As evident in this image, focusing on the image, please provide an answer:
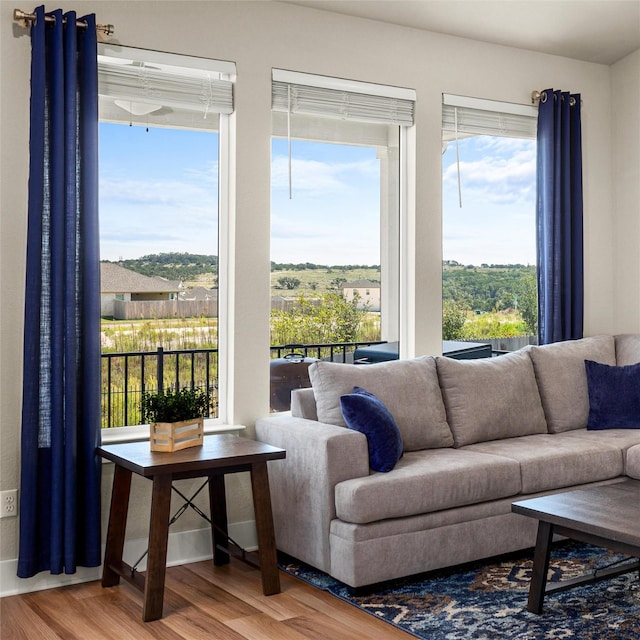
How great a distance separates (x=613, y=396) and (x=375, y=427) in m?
1.73

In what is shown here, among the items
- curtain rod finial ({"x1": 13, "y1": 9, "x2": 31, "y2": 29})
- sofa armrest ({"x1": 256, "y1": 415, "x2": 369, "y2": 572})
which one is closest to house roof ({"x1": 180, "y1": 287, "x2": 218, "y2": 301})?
sofa armrest ({"x1": 256, "y1": 415, "x2": 369, "y2": 572})

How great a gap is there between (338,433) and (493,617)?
94cm

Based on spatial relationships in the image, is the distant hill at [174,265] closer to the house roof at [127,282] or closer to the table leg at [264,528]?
the house roof at [127,282]

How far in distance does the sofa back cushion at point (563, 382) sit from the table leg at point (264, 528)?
1.85 m

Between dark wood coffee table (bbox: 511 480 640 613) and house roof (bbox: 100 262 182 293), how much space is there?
1.94 metres

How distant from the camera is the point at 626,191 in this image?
531 centimetres

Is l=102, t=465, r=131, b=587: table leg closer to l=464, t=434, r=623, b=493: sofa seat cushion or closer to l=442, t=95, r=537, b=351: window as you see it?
l=464, t=434, r=623, b=493: sofa seat cushion

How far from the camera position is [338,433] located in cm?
347

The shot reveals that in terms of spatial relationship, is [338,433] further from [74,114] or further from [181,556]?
[74,114]

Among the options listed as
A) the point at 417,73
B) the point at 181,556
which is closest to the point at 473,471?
the point at 181,556

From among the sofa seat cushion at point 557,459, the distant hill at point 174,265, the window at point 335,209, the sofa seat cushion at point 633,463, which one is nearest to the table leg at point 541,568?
the sofa seat cushion at point 557,459

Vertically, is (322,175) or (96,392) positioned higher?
(322,175)

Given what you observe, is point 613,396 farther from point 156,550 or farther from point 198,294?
point 156,550

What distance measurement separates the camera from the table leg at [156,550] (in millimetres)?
3102
